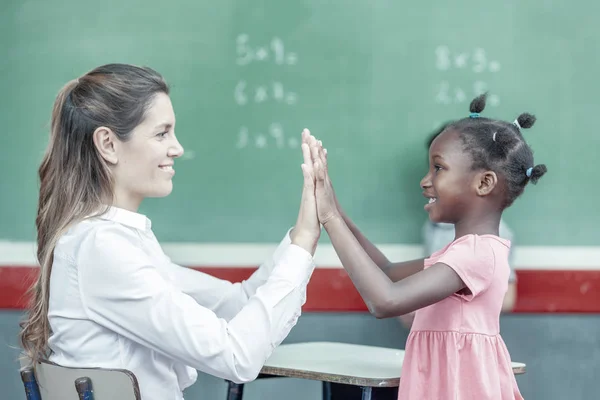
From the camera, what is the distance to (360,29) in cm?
307

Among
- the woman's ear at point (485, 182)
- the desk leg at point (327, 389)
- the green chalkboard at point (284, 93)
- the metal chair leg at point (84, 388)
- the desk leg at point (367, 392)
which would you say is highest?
the green chalkboard at point (284, 93)

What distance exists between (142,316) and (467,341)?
71 cm

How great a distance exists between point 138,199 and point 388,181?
1.62 m

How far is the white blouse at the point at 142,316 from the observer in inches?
54.6

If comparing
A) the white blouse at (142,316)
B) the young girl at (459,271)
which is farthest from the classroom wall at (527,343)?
the white blouse at (142,316)

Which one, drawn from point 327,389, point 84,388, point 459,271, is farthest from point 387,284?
point 327,389

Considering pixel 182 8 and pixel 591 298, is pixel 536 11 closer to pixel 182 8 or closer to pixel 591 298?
pixel 591 298

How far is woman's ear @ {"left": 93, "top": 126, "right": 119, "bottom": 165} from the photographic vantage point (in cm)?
153

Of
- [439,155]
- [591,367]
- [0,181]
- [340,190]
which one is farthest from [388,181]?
[0,181]

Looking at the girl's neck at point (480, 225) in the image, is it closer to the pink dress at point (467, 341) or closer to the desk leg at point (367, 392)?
the pink dress at point (467, 341)

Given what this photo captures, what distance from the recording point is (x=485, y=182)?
1730 millimetres

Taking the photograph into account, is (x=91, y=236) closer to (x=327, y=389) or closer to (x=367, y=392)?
(x=367, y=392)

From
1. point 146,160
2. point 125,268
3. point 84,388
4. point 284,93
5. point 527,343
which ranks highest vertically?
point 284,93

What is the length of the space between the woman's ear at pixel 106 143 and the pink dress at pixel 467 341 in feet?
2.34
